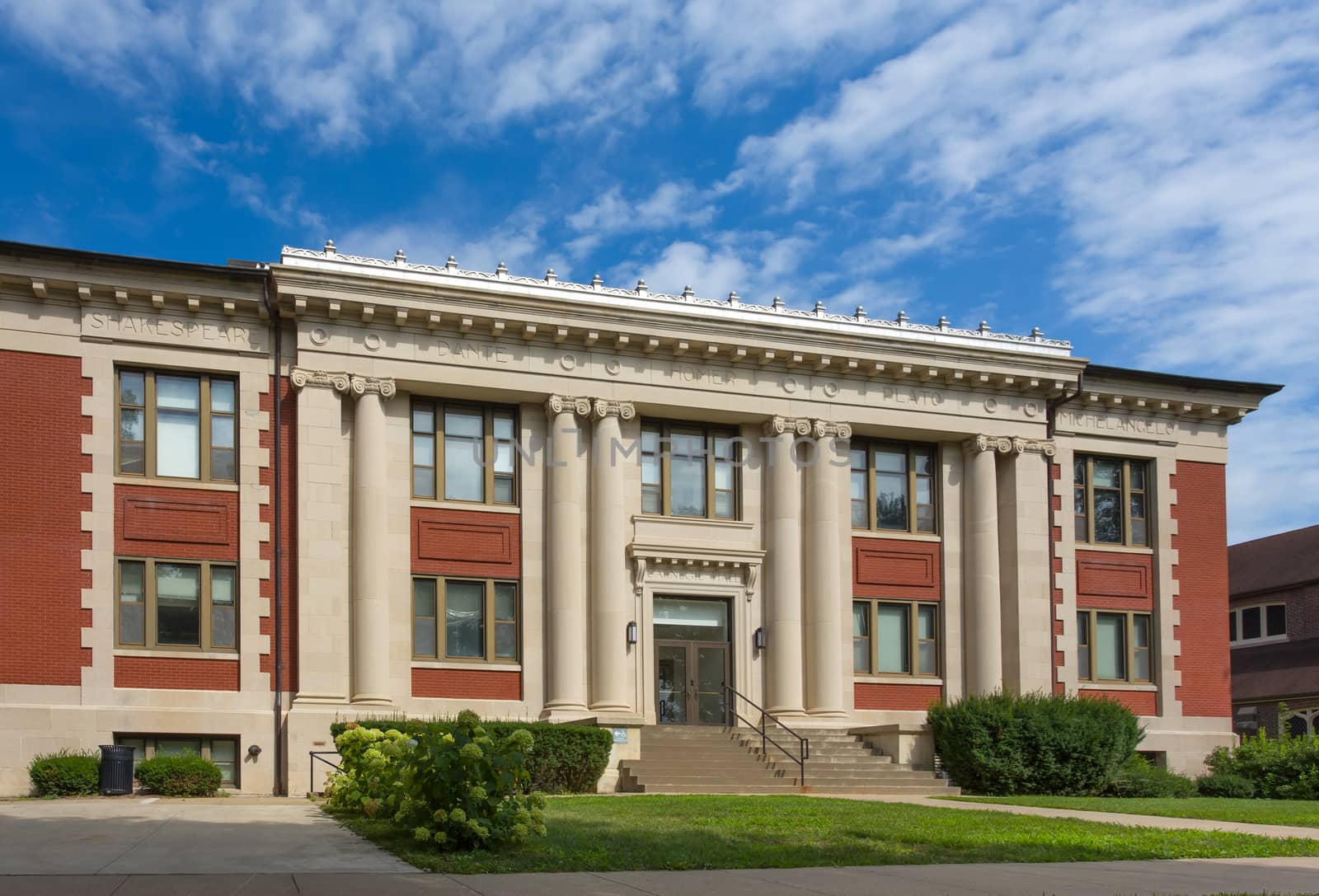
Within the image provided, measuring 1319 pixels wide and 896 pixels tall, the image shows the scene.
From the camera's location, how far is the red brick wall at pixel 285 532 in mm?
28172

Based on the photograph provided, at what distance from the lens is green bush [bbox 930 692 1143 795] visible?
28.8 metres

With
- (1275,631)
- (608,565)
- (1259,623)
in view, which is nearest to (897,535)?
(608,565)

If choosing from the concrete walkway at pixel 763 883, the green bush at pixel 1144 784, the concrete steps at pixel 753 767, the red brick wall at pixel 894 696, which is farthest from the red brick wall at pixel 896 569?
the concrete walkway at pixel 763 883

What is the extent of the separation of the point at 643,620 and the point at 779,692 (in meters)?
3.54

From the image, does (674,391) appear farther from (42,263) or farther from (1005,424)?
(42,263)

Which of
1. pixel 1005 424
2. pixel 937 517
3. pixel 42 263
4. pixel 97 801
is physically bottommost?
pixel 97 801

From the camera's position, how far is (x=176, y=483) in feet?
92.4

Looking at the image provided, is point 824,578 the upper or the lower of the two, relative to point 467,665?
upper

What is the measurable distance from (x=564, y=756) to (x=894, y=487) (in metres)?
11.9

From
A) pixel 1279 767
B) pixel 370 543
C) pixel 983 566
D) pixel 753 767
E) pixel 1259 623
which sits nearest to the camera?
pixel 753 767

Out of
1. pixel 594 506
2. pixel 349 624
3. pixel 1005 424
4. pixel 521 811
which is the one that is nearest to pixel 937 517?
pixel 1005 424

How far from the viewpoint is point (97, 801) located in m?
22.5

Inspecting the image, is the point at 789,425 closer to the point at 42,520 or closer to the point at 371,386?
the point at 371,386

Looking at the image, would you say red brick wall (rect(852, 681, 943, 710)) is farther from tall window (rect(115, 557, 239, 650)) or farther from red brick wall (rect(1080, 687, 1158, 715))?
tall window (rect(115, 557, 239, 650))
